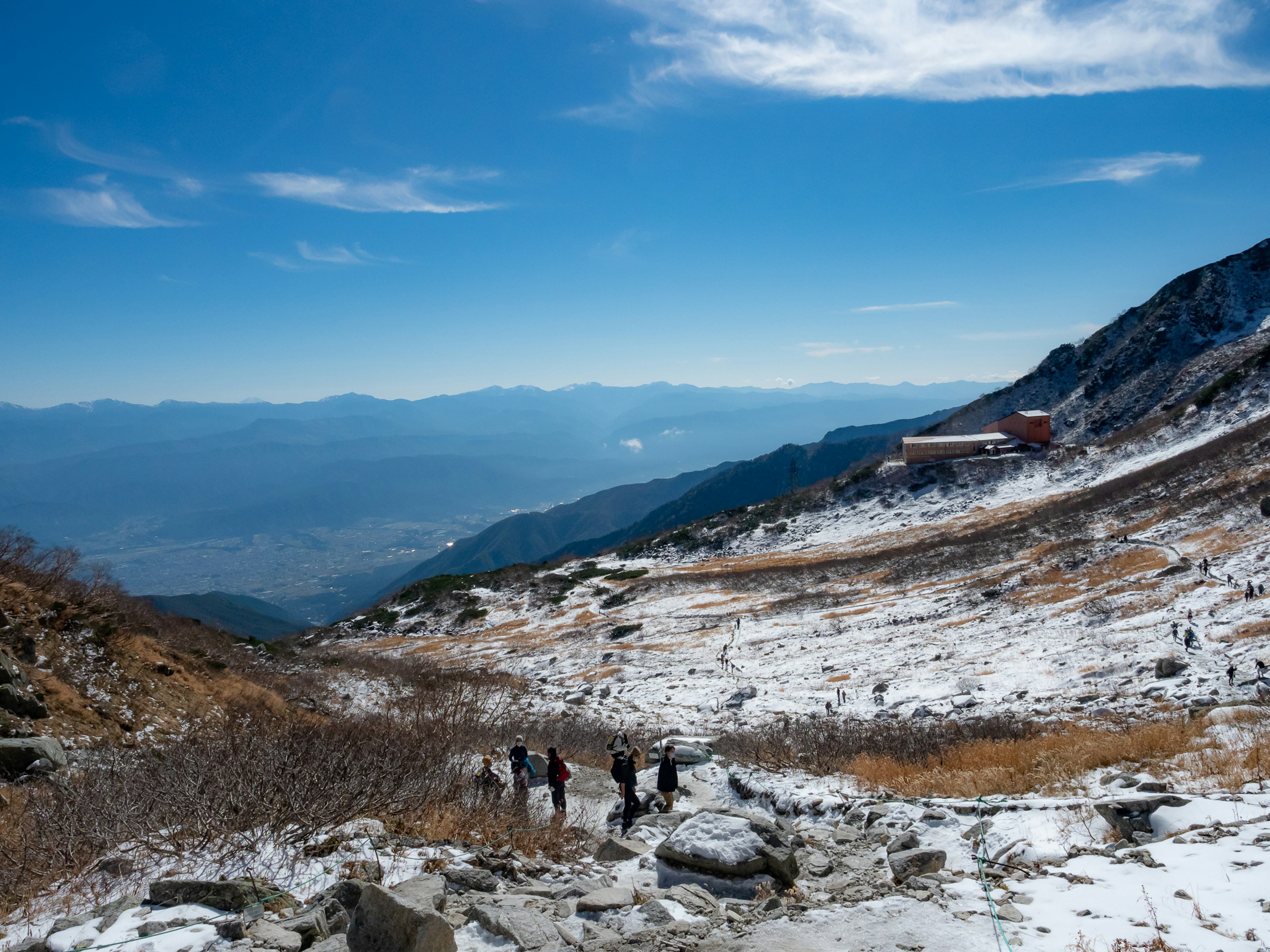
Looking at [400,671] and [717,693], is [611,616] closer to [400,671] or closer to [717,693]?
[400,671]

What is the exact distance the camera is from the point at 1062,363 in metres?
83.4

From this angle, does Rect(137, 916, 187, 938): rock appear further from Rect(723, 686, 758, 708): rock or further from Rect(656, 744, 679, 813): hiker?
Rect(723, 686, 758, 708): rock

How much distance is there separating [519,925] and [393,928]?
3.94 feet

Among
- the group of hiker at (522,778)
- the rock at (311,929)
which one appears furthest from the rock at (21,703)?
the rock at (311,929)

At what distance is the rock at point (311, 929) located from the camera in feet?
17.0

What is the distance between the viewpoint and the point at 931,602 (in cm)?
2816

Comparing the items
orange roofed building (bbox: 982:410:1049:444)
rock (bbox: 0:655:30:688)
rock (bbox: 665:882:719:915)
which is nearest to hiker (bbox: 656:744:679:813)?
rock (bbox: 665:882:719:915)

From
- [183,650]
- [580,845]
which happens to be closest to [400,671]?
[183,650]

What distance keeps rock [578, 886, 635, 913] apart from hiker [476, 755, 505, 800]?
11.9 ft

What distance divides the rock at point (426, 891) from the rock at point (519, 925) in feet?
0.97

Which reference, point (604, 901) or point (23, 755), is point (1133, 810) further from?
point (23, 755)

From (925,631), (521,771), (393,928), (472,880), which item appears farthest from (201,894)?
(925,631)

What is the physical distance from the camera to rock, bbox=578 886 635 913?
19.9ft

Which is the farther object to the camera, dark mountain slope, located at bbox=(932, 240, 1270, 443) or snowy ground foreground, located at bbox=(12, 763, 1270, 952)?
dark mountain slope, located at bbox=(932, 240, 1270, 443)
